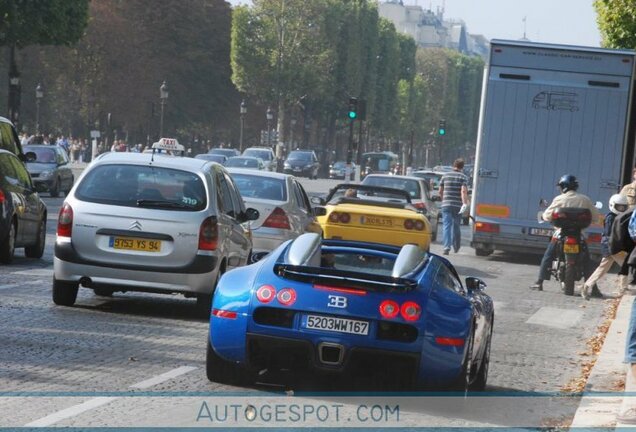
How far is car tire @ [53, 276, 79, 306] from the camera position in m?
14.7

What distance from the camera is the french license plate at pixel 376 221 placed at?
78.4 ft

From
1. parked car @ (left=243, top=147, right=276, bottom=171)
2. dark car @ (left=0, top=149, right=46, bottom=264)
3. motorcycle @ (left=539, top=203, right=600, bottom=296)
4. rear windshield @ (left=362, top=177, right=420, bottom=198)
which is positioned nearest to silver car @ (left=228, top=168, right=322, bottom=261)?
dark car @ (left=0, top=149, right=46, bottom=264)

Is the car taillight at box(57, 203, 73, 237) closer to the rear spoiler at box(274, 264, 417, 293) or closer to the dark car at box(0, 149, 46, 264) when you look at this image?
the rear spoiler at box(274, 264, 417, 293)

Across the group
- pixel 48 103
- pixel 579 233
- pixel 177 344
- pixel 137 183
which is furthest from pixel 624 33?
pixel 48 103

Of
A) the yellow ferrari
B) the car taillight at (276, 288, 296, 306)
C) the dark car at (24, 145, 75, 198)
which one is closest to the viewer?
the car taillight at (276, 288, 296, 306)

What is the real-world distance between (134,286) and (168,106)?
8849 cm

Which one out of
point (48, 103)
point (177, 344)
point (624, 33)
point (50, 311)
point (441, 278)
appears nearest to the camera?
point (441, 278)

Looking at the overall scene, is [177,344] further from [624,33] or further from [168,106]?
[168,106]

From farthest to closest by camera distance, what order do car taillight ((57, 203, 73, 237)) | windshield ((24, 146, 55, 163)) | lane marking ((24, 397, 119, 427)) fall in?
windshield ((24, 146, 55, 163)) → car taillight ((57, 203, 73, 237)) → lane marking ((24, 397, 119, 427))

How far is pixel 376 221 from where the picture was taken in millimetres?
23938

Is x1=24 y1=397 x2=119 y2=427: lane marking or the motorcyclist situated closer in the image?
x1=24 y1=397 x2=119 y2=427: lane marking

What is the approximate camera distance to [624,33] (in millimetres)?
31734

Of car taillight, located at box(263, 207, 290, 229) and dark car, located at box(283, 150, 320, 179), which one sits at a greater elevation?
car taillight, located at box(263, 207, 290, 229)

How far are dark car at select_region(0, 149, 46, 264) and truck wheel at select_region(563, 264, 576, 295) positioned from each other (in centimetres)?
748
